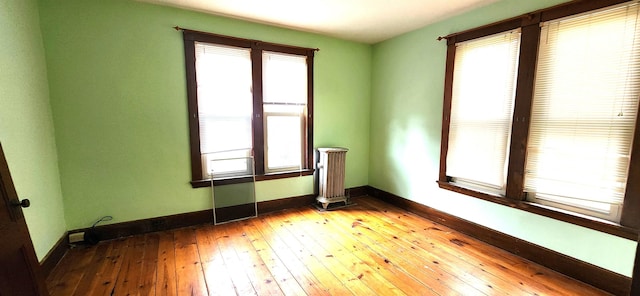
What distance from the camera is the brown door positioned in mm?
1089

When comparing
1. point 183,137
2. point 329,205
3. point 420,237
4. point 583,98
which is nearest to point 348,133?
point 329,205

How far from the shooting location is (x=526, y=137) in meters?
2.23

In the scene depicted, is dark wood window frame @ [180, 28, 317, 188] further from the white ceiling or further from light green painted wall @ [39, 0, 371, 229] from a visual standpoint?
the white ceiling

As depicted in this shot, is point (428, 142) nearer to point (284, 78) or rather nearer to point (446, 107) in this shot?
point (446, 107)

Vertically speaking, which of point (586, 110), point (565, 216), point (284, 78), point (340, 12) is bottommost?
point (565, 216)

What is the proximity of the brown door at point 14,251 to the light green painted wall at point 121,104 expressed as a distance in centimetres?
135

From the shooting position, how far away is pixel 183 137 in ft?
9.07

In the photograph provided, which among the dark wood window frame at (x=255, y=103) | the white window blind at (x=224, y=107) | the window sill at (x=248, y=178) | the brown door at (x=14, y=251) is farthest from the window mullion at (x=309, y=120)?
the brown door at (x=14, y=251)

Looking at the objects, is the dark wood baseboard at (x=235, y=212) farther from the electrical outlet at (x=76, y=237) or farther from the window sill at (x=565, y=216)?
the window sill at (x=565, y=216)

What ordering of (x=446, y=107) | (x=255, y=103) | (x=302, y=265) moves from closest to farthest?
(x=302, y=265) → (x=446, y=107) → (x=255, y=103)

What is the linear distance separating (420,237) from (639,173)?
165 cm

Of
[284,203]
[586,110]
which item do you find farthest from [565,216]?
[284,203]

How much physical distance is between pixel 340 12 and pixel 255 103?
140 cm

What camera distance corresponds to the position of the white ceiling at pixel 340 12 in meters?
2.45
